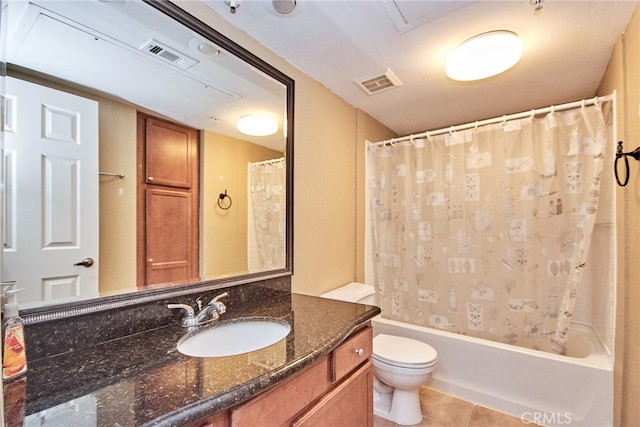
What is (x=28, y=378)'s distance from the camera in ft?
2.42

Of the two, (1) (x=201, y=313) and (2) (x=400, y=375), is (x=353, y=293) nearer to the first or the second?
(2) (x=400, y=375)

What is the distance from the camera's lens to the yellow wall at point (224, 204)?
1.34 meters

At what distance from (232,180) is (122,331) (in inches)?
30.5

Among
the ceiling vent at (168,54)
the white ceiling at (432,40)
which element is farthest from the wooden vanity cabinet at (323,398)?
the white ceiling at (432,40)

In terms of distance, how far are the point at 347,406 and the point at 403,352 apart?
83 cm

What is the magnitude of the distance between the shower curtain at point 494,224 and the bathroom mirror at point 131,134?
4.05 feet

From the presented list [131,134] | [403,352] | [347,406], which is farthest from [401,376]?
[131,134]

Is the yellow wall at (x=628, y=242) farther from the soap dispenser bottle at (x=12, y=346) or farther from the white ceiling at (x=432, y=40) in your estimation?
the soap dispenser bottle at (x=12, y=346)

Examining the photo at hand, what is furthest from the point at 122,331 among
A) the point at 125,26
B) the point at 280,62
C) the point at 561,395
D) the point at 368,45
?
the point at 561,395

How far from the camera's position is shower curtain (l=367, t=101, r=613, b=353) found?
1.82 m

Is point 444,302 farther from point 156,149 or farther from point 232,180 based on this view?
point 156,149

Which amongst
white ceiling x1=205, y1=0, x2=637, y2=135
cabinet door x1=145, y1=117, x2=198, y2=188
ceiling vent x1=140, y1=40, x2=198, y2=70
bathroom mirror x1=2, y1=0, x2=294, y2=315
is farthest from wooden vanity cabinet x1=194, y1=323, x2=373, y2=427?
white ceiling x1=205, y1=0, x2=637, y2=135

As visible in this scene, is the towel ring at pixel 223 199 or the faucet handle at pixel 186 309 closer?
the faucet handle at pixel 186 309

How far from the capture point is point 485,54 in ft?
5.14
